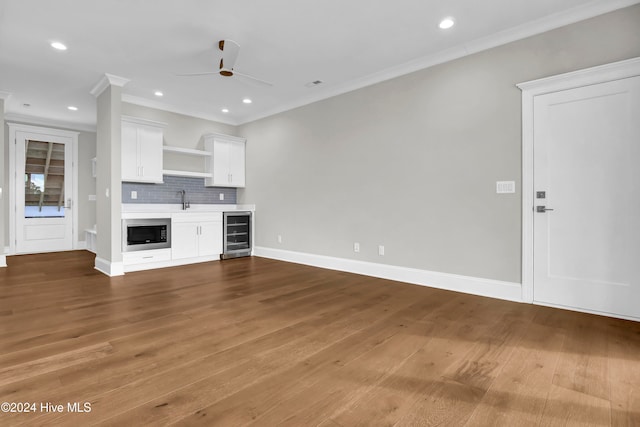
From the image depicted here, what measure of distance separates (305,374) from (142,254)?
404 cm

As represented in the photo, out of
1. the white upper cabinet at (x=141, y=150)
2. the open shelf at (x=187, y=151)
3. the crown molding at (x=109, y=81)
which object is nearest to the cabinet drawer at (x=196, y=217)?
the white upper cabinet at (x=141, y=150)

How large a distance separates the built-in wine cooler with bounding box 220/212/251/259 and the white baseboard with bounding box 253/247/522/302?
1.04 meters

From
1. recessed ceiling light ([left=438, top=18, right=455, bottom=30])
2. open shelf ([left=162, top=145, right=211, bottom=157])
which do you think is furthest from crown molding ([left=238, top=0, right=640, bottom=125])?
open shelf ([left=162, top=145, right=211, bottom=157])

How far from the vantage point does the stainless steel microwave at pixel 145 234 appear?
4.73 m

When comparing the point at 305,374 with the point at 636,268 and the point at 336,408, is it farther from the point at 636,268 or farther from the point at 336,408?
the point at 636,268

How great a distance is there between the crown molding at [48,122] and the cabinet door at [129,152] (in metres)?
2.97

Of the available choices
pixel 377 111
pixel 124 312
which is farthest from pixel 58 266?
pixel 377 111

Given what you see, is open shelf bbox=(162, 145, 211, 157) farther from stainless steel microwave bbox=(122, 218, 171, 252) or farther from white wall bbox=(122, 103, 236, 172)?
stainless steel microwave bbox=(122, 218, 171, 252)

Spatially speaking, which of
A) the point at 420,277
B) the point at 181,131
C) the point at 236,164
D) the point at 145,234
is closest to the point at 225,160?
the point at 236,164

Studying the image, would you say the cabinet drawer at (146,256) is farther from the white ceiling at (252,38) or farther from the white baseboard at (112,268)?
the white ceiling at (252,38)

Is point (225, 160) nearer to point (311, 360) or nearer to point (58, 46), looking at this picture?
point (58, 46)

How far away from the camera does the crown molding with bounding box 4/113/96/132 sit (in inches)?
247

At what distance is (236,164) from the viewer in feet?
20.9

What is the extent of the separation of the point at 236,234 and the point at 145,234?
5.26ft
